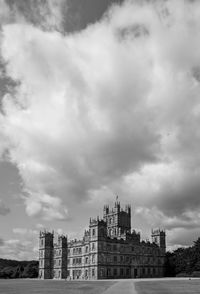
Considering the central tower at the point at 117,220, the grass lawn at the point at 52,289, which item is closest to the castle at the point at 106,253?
the central tower at the point at 117,220

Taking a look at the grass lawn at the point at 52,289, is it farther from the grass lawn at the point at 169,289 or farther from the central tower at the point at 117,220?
the central tower at the point at 117,220

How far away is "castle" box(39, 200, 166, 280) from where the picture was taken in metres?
90.4

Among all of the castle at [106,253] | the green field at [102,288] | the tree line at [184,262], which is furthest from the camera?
the tree line at [184,262]

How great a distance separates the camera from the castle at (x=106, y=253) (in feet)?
297

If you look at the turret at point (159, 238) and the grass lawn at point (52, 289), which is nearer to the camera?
the grass lawn at point (52, 289)

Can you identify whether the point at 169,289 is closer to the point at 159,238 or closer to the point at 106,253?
the point at 106,253

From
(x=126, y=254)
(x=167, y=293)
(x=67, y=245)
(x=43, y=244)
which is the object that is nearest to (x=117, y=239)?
(x=126, y=254)

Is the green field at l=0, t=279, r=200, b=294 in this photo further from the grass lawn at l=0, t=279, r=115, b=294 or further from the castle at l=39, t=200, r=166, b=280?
the castle at l=39, t=200, r=166, b=280

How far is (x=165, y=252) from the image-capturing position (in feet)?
358

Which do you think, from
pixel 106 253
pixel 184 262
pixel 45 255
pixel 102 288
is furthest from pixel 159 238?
pixel 102 288

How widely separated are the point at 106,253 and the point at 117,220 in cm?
1794

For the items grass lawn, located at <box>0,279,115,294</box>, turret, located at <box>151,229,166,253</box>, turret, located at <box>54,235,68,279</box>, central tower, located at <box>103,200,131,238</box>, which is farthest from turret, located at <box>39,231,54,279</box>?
grass lawn, located at <box>0,279,115,294</box>

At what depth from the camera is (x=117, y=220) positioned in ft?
354

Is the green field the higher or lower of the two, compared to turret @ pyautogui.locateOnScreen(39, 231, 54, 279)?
lower
